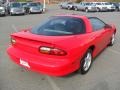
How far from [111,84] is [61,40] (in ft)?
4.78

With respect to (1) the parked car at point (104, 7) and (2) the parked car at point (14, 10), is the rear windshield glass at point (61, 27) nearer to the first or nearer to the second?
(2) the parked car at point (14, 10)

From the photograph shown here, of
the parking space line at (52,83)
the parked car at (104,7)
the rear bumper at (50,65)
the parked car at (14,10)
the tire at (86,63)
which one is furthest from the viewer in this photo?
the parked car at (104,7)

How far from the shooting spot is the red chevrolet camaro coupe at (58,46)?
4.80m

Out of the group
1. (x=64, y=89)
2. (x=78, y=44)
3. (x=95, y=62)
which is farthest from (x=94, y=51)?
(x=64, y=89)

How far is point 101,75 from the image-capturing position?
222 inches

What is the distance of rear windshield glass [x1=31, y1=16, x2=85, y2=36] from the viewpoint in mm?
5530

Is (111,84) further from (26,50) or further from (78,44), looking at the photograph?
(26,50)

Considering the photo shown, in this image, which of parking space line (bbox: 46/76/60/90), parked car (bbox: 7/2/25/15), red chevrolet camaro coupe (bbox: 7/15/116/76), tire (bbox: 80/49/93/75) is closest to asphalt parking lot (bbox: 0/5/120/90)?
parking space line (bbox: 46/76/60/90)

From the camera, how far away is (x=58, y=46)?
15.7 ft

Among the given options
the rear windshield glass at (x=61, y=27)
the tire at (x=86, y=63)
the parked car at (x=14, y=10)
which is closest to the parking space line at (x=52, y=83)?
the tire at (x=86, y=63)

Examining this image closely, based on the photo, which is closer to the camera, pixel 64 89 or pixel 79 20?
pixel 64 89

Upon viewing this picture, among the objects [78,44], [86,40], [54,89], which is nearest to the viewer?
[54,89]

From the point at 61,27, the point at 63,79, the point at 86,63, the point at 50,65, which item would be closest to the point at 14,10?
the point at 61,27

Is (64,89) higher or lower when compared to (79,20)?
lower
